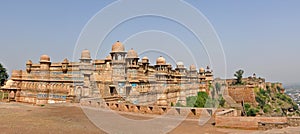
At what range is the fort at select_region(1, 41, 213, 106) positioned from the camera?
996 inches

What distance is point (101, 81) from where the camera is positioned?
26.6 meters

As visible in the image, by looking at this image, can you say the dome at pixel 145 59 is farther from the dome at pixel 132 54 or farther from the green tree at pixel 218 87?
the green tree at pixel 218 87

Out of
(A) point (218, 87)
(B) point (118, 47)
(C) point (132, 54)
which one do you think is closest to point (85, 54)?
(B) point (118, 47)

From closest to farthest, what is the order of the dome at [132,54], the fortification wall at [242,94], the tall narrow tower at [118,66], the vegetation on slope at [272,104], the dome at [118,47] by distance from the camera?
the tall narrow tower at [118,66] < the dome at [132,54] < the dome at [118,47] < the vegetation on slope at [272,104] < the fortification wall at [242,94]

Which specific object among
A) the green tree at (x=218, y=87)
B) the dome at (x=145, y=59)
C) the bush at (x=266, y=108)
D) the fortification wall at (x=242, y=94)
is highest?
the dome at (x=145, y=59)

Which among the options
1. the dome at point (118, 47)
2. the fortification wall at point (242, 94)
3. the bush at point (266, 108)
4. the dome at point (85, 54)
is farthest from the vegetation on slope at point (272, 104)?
the dome at point (85, 54)

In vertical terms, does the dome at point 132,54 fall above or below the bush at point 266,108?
above

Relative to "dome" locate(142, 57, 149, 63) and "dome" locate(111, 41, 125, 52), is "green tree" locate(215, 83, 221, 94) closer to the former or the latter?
"dome" locate(142, 57, 149, 63)

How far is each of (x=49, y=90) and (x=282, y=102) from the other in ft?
139

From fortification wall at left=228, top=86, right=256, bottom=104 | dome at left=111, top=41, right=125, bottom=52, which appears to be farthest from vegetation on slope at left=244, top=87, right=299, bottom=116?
dome at left=111, top=41, right=125, bottom=52

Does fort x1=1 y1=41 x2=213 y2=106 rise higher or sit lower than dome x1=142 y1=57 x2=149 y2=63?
lower

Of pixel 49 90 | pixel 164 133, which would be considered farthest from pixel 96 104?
pixel 49 90

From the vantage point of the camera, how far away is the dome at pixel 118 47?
92.6 feet

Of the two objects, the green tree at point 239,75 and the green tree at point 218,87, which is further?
the green tree at point 239,75
